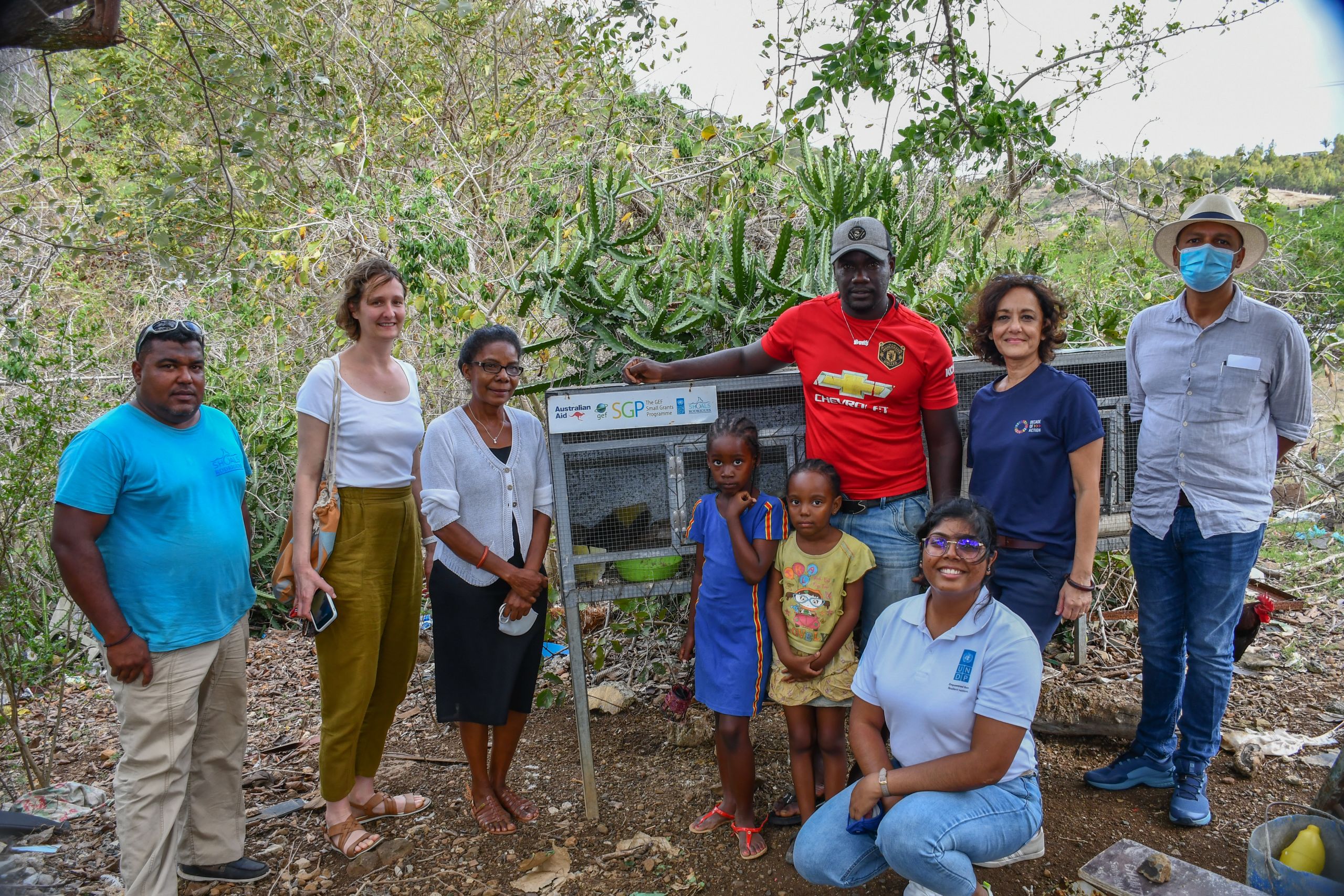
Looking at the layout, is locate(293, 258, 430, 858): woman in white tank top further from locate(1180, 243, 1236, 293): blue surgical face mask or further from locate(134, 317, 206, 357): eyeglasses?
locate(1180, 243, 1236, 293): blue surgical face mask

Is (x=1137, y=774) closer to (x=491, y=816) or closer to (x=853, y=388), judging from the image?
(x=853, y=388)

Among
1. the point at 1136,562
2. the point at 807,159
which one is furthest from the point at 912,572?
the point at 807,159

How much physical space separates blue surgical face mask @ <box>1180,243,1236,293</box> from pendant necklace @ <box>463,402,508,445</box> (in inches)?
108

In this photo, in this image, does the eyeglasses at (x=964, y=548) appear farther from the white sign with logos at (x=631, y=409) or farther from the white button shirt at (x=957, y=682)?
the white sign with logos at (x=631, y=409)

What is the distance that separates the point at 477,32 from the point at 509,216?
9.69 feet

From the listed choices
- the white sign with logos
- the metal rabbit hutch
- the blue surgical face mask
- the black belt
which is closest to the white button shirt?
the black belt

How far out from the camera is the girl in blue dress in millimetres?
3475

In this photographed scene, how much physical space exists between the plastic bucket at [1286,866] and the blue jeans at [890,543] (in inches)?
52.2

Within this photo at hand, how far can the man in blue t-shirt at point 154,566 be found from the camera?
3053 millimetres

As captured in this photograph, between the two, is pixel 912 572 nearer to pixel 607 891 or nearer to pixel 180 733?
pixel 607 891

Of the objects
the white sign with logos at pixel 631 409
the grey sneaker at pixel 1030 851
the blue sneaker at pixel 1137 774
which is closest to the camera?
the grey sneaker at pixel 1030 851

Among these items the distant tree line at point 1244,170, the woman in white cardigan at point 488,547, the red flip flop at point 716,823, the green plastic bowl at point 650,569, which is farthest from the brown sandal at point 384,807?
the distant tree line at point 1244,170

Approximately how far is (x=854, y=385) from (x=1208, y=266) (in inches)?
56.2

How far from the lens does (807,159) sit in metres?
4.98
